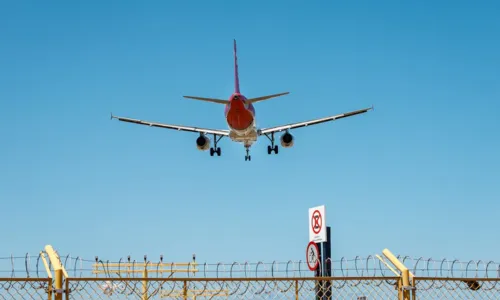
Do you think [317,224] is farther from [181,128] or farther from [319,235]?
[181,128]

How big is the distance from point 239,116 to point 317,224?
33.2m

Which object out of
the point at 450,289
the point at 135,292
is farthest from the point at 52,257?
the point at 450,289

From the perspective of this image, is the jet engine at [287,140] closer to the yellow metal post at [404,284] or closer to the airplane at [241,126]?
the airplane at [241,126]

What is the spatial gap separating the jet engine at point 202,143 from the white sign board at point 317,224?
37.5 metres

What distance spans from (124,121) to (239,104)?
42.9 feet

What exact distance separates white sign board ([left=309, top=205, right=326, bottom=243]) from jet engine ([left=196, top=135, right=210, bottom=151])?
37.5m

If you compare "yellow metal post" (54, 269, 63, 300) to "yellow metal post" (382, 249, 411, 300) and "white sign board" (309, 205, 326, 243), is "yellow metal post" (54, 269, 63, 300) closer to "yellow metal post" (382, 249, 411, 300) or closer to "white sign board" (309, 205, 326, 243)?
"yellow metal post" (382, 249, 411, 300)

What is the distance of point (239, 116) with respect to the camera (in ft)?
174

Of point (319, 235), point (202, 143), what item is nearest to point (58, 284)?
point (319, 235)

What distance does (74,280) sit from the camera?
925 centimetres

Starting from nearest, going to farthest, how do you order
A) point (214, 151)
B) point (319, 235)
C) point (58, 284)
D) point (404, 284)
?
point (58, 284) → point (404, 284) → point (319, 235) → point (214, 151)

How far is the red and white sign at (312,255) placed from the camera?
19.8 m

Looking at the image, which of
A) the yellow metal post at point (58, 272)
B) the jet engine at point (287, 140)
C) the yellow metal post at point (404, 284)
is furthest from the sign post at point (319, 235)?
the jet engine at point (287, 140)

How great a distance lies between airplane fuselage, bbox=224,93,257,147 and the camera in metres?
53.2
